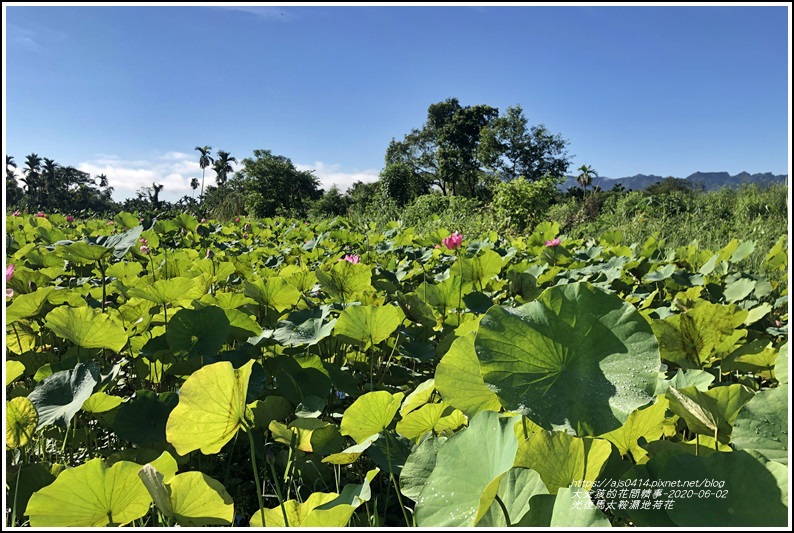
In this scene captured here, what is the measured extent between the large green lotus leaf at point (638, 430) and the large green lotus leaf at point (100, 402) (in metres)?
0.79

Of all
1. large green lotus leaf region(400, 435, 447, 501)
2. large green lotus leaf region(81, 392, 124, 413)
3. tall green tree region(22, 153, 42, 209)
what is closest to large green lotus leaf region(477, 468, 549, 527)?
large green lotus leaf region(400, 435, 447, 501)

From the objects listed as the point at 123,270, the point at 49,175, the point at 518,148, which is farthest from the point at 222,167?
the point at 123,270

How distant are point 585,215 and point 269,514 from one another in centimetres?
955

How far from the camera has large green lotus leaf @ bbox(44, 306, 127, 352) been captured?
2.97 feet

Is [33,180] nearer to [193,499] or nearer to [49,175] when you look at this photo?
[49,175]

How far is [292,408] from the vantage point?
91cm

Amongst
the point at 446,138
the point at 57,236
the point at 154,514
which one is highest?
the point at 446,138

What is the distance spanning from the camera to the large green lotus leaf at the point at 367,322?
3.00 feet

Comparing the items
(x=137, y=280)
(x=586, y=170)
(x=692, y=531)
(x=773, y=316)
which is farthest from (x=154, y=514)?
(x=586, y=170)

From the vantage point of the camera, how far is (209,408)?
0.56 meters

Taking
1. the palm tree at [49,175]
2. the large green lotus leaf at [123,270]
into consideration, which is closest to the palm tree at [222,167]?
the palm tree at [49,175]

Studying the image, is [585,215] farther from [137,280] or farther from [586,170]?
[586,170]

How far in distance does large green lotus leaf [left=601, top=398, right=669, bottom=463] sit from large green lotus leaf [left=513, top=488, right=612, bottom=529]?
0.19 m

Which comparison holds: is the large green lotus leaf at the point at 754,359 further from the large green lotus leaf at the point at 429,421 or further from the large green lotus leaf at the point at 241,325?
the large green lotus leaf at the point at 241,325
